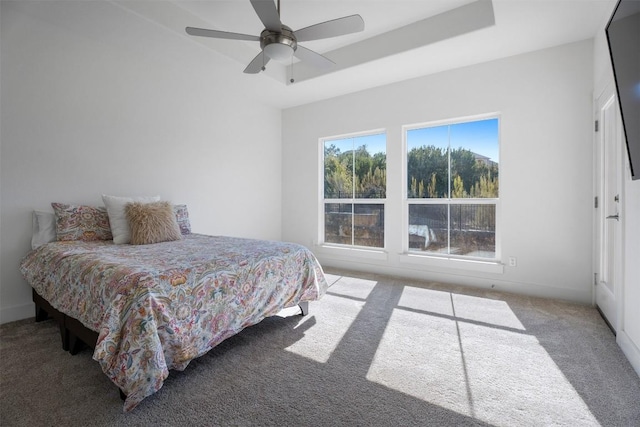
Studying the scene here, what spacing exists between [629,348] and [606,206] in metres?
1.37

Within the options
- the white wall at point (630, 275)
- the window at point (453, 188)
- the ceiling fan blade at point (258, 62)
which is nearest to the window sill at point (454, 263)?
the window at point (453, 188)

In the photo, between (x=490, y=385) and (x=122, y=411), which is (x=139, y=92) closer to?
(x=122, y=411)

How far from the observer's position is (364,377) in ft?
5.74

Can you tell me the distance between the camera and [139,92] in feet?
11.0

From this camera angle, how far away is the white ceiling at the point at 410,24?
8.51 feet

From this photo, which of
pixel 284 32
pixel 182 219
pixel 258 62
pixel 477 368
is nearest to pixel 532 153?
pixel 477 368

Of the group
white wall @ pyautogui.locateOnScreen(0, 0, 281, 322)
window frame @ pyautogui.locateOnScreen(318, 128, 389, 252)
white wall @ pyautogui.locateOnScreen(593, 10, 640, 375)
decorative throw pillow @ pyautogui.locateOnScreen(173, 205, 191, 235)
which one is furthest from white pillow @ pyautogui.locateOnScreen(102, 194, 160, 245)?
white wall @ pyautogui.locateOnScreen(593, 10, 640, 375)

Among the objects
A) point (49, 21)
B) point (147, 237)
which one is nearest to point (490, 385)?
point (147, 237)

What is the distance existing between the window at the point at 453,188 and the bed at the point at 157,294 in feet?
6.59

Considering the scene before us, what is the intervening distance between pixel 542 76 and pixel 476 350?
293 centimetres

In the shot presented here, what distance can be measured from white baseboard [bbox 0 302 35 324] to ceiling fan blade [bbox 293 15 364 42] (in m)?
3.28

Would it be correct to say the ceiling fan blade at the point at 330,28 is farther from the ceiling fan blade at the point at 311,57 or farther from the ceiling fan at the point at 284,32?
the ceiling fan blade at the point at 311,57

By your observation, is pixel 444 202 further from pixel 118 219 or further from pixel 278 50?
pixel 118 219

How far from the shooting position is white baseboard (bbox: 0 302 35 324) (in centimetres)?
252
